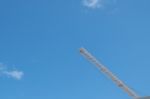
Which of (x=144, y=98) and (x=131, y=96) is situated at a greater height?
(x=131, y=96)

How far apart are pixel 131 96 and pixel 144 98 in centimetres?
4888

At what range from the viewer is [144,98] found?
148750mm

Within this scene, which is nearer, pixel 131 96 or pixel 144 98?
pixel 144 98

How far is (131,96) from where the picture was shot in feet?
647
